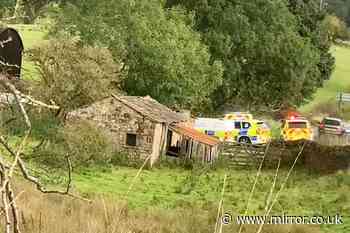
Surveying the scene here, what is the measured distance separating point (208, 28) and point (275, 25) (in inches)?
159

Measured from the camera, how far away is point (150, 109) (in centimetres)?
2672

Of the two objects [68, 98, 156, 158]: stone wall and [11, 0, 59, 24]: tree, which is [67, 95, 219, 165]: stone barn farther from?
[11, 0, 59, 24]: tree

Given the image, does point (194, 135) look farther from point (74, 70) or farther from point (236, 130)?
point (74, 70)

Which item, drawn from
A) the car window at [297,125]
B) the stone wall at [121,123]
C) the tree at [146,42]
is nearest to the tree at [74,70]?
the stone wall at [121,123]

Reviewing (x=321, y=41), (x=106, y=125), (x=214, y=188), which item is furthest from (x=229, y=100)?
(x=214, y=188)

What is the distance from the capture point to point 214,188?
2173 cm

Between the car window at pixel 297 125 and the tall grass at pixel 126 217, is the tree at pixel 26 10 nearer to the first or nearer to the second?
the tall grass at pixel 126 217

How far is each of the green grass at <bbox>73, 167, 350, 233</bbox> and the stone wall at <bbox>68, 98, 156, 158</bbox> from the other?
4.13ft

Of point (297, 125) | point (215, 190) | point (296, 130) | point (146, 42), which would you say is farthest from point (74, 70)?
point (297, 125)

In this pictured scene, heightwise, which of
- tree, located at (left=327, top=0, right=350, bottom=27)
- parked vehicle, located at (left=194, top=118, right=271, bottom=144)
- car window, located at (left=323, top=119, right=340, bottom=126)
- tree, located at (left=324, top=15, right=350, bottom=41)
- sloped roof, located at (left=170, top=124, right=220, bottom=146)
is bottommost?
sloped roof, located at (left=170, top=124, right=220, bottom=146)

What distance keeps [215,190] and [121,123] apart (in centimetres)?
628

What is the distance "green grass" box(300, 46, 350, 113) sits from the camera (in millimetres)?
48984

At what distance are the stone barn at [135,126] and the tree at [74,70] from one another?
50.6 inches

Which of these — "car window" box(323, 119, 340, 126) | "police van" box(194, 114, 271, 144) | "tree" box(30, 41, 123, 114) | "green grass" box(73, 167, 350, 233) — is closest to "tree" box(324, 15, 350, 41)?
"car window" box(323, 119, 340, 126)
